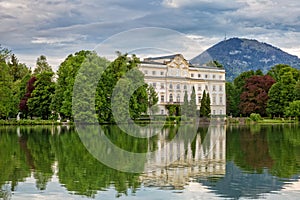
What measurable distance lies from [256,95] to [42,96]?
95.0 feet

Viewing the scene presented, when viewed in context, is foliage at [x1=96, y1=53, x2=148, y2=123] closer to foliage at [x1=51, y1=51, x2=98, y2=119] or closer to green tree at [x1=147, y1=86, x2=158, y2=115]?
foliage at [x1=51, y1=51, x2=98, y2=119]

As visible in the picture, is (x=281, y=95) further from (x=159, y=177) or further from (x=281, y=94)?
(x=159, y=177)

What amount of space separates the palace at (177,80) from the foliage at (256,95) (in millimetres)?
3498

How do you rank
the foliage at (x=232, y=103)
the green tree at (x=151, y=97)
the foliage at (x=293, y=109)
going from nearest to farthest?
1. the green tree at (x=151, y=97)
2. the foliage at (x=293, y=109)
3. the foliage at (x=232, y=103)

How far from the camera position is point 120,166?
1447 centimetres

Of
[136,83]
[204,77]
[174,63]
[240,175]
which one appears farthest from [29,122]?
[240,175]

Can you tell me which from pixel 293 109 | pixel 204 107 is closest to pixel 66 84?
pixel 204 107

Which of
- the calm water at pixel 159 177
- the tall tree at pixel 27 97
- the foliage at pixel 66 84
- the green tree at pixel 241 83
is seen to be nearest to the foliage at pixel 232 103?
the green tree at pixel 241 83

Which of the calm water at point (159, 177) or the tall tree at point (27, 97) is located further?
the tall tree at point (27, 97)

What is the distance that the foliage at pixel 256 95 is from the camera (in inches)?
2496

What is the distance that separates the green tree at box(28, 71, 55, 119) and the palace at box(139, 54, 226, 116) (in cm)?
1380

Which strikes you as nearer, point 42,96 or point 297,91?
point 42,96

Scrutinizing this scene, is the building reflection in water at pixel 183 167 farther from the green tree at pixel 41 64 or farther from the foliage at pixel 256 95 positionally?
the green tree at pixel 41 64

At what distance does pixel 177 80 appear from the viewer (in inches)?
2564
